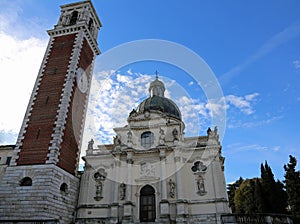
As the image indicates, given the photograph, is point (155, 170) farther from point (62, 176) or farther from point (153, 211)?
point (62, 176)

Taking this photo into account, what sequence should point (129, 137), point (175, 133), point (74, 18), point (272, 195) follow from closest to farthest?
point (175, 133)
point (129, 137)
point (272, 195)
point (74, 18)

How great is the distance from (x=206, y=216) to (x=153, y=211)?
177 inches

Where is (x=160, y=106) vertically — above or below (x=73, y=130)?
above

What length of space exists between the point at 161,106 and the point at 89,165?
1053cm

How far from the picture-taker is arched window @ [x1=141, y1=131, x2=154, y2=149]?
25772mm

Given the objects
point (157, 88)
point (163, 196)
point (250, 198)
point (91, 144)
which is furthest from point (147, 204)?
point (250, 198)

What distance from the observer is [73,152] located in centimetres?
2225

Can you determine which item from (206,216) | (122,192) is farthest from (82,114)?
(206,216)

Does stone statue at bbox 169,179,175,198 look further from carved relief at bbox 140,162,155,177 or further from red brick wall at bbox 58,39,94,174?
red brick wall at bbox 58,39,94,174

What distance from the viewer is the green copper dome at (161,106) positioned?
29.3 m

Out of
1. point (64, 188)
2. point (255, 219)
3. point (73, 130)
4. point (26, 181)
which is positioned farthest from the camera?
point (73, 130)

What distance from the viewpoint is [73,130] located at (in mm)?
22562

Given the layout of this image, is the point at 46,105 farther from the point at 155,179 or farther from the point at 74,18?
the point at 74,18

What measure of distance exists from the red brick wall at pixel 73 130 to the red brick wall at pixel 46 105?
1.25 metres
